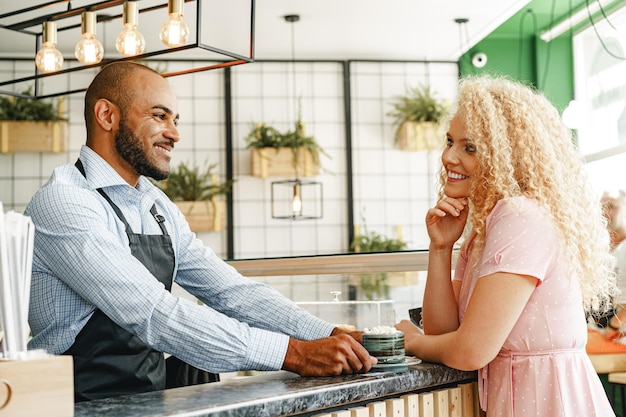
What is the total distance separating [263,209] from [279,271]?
3.82m

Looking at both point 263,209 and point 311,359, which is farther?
point 263,209

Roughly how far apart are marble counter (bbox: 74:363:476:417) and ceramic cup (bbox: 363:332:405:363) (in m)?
0.05

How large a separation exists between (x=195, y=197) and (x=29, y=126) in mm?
1536

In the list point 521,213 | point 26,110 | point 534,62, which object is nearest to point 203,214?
point 26,110

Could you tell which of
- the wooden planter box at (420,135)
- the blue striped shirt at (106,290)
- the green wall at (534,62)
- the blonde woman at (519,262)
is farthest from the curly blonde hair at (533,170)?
the green wall at (534,62)

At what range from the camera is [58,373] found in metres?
1.35

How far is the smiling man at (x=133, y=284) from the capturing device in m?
1.82

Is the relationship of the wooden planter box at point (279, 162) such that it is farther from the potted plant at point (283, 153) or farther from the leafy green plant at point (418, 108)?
the leafy green plant at point (418, 108)

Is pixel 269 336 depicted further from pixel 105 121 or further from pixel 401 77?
pixel 401 77

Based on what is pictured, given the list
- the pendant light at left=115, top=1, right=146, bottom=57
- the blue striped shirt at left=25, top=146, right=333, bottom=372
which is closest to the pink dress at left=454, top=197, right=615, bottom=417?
the blue striped shirt at left=25, top=146, right=333, bottom=372

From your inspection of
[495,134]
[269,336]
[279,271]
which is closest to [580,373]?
[495,134]

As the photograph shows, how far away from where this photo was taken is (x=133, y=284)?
5.93 feet

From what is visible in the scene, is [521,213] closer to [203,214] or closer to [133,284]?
[133,284]

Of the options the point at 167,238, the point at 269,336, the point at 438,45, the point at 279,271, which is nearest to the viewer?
the point at 269,336
